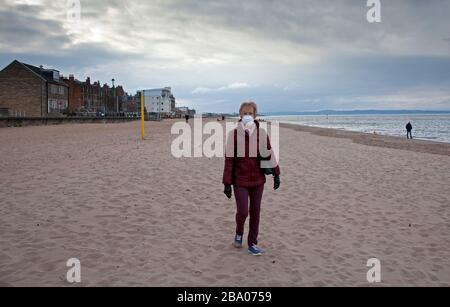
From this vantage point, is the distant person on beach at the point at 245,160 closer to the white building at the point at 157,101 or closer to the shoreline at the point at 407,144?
the shoreline at the point at 407,144

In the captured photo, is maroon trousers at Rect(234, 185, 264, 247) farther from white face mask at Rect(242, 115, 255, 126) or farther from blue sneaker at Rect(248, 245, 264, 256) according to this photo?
white face mask at Rect(242, 115, 255, 126)

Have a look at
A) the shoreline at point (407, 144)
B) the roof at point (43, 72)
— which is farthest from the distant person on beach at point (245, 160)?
the roof at point (43, 72)

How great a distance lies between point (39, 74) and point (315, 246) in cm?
6660

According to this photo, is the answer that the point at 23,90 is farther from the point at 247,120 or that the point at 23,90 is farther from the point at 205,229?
the point at 247,120

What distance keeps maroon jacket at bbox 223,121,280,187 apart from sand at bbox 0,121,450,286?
3.91 feet

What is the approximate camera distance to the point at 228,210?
309 inches

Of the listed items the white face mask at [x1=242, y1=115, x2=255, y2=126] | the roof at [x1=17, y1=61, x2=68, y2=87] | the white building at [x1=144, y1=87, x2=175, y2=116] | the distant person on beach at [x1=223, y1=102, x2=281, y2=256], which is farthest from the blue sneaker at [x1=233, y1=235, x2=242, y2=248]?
the white building at [x1=144, y1=87, x2=175, y2=116]

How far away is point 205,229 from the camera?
653 cm

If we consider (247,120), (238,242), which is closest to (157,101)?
(238,242)

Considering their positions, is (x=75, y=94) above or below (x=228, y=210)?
above

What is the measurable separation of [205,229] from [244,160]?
81.6 inches

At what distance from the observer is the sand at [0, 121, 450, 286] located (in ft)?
15.3
